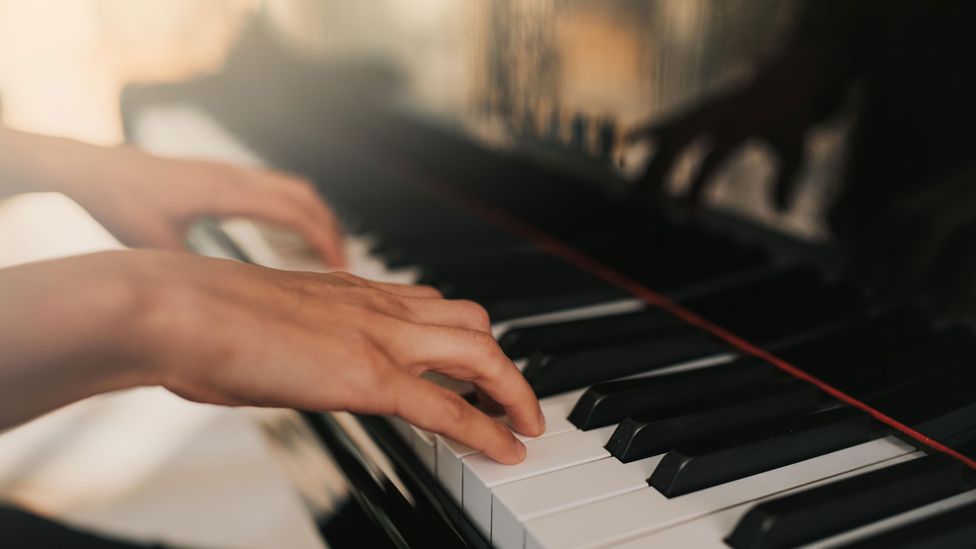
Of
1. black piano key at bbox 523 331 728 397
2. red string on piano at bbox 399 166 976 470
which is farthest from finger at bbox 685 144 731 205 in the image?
black piano key at bbox 523 331 728 397

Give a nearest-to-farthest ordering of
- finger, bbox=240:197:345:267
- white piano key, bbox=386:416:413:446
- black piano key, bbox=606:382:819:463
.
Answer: black piano key, bbox=606:382:819:463
white piano key, bbox=386:416:413:446
finger, bbox=240:197:345:267

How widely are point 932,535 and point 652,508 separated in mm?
206

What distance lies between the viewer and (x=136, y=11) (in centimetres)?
159

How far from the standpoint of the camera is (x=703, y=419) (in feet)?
2.41

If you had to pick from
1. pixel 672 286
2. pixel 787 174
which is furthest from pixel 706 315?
pixel 787 174

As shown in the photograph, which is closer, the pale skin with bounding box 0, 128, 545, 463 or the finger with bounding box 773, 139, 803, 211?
the pale skin with bounding box 0, 128, 545, 463

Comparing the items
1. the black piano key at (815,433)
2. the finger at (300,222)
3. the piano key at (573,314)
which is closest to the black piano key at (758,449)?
the black piano key at (815,433)

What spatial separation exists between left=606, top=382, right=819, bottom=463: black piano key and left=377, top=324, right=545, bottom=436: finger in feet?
0.33

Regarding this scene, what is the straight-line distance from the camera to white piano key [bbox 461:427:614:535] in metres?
0.68

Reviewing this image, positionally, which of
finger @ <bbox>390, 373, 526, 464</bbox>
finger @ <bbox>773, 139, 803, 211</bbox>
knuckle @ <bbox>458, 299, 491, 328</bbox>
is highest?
finger @ <bbox>773, 139, 803, 211</bbox>

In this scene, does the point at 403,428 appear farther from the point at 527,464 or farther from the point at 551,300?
the point at 551,300

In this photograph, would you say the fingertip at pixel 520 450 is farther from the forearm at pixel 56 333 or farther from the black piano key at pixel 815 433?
the forearm at pixel 56 333

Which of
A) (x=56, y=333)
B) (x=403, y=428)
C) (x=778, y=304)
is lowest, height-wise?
(x=403, y=428)

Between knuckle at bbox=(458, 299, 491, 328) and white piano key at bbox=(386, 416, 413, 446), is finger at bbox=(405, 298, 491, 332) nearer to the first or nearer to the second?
knuckle at bbox=(458, 299, 491, 328)
